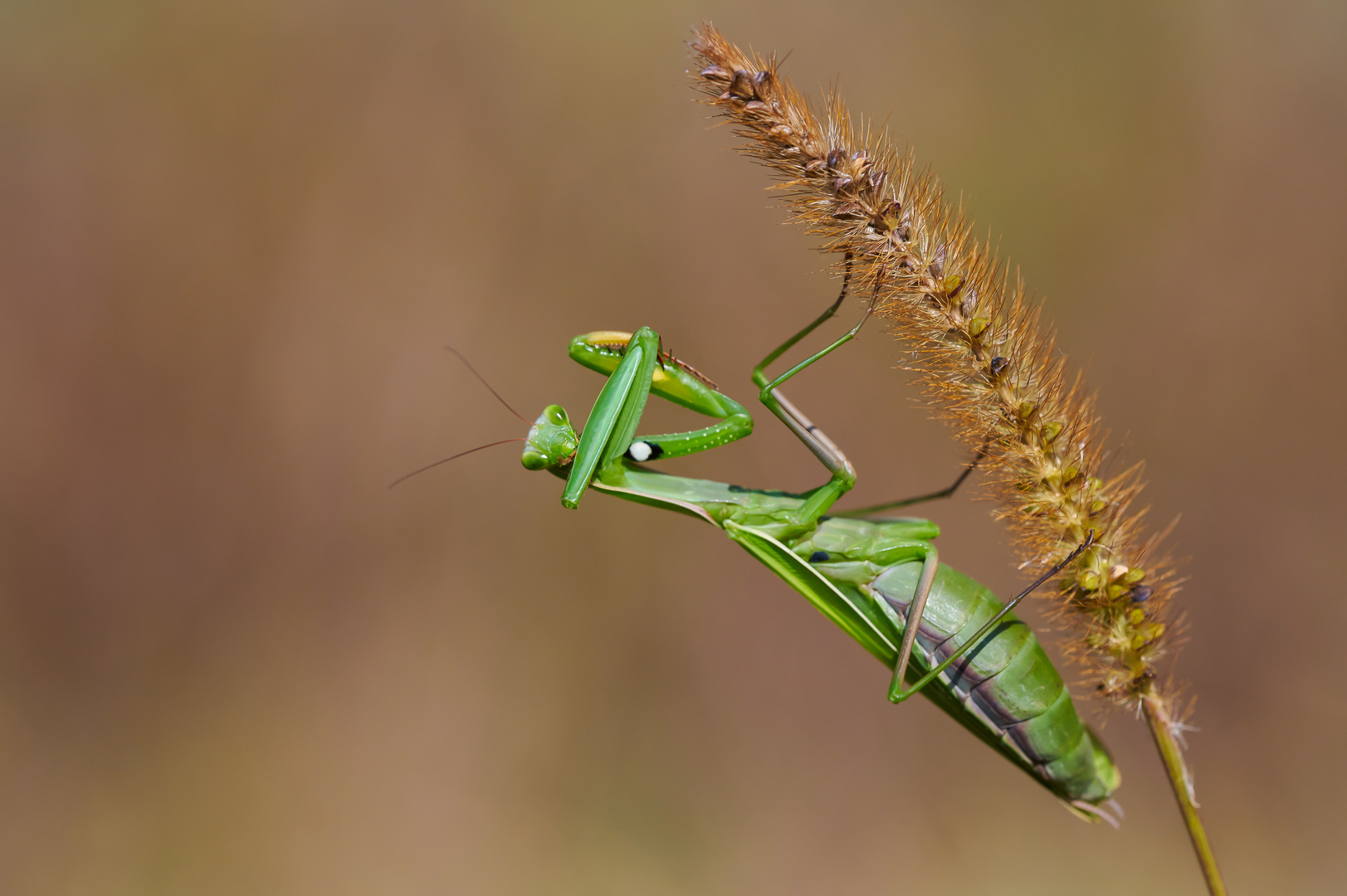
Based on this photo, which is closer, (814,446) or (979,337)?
(979,337)

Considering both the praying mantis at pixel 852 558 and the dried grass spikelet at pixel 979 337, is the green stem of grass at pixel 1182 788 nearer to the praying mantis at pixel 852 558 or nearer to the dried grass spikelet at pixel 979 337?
the dried grass spikelet at pixel 979 337

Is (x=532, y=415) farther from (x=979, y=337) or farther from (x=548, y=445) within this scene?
(x=979, y=337)

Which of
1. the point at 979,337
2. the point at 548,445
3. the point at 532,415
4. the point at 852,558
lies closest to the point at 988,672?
the point at 852,558

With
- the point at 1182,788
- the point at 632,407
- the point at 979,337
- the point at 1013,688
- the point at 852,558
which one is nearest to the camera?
the point at 1182,788

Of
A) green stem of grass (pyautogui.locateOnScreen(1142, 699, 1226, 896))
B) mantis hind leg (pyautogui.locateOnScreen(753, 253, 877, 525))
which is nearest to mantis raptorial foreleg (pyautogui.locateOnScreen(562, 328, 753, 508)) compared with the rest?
mantis hind leg (pyautogui.locateOnScreen(753, 253, 877, 525))

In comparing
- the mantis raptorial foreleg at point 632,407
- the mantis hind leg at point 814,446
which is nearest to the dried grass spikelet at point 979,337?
the mantis hind leg at point 814,446

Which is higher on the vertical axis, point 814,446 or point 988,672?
point 814,446

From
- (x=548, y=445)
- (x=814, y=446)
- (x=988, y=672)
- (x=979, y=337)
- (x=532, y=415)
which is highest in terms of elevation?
(x=979, y=337)
